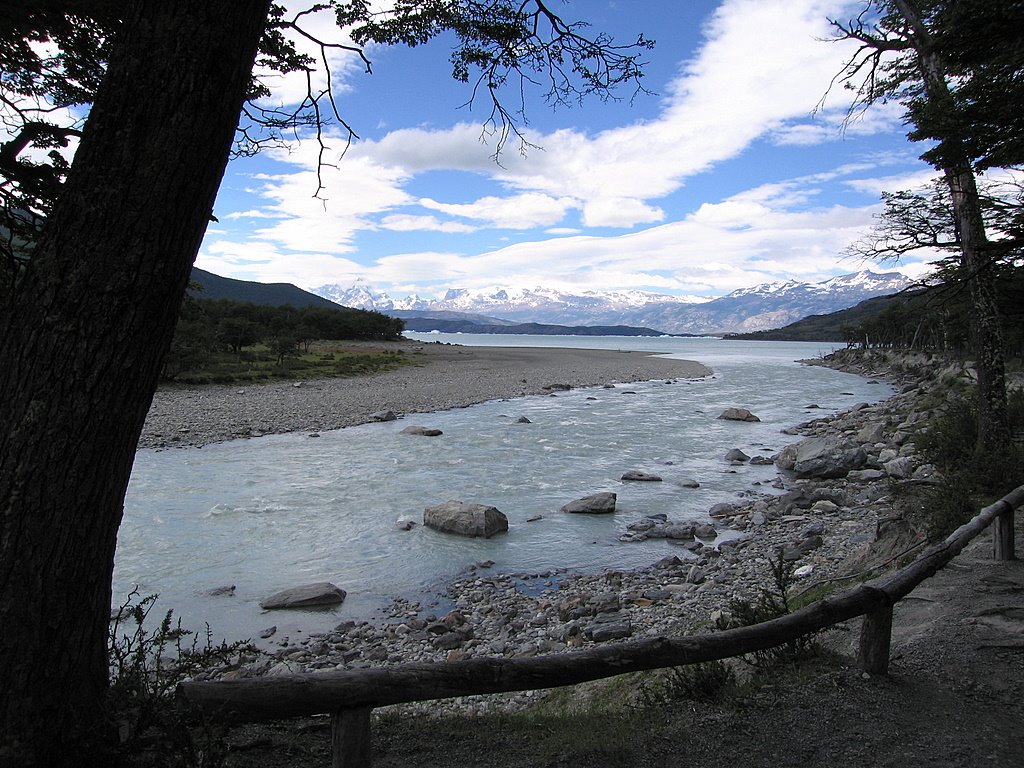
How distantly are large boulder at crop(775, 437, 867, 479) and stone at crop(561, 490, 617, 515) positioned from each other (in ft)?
20.1

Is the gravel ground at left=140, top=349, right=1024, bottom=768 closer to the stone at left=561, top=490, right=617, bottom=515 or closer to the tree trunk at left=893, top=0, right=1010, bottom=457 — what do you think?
the tree trunk at left=893, top=0, right=1010, bottom=457

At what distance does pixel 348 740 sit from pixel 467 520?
8657 mm

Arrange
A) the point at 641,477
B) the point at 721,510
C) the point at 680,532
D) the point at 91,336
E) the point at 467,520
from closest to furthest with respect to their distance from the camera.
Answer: the point at 91,336
the point at 680,532
the point at 467,520
the point at 721,510
the point at 641,477

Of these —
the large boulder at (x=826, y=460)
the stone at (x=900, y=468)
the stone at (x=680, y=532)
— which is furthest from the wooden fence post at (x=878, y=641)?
the large boulder at (x=826, y=460)

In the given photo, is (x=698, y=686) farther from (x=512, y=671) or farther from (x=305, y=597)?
(x=305, y=597)

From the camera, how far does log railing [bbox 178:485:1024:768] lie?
3.15m

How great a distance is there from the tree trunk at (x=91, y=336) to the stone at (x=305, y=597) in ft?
20.8

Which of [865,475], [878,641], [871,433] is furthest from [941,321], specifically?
[878,641]

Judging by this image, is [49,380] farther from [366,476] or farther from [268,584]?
[366,476]

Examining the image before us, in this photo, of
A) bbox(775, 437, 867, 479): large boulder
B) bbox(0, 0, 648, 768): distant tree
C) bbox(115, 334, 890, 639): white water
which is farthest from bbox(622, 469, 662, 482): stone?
bbox(0, 0, 648, 768): distant tree

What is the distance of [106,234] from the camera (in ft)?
→ 7.92

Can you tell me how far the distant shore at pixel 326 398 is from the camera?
23062mm

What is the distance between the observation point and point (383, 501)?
14227 mm

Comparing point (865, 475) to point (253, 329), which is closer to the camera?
point (865, 475)
